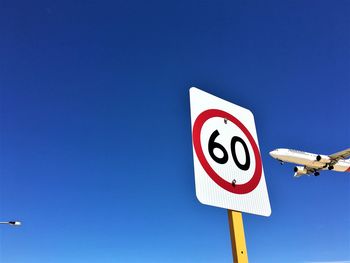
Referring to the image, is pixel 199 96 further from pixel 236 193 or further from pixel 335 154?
pixel 335 154

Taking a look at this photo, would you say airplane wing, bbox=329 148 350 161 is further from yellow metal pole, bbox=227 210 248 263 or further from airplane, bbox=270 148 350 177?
yellow metal pole, bbox=227 210 248 263

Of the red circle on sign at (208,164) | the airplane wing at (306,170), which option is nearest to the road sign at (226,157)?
the red circle on sign at (208,164)

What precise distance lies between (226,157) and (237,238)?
90cm

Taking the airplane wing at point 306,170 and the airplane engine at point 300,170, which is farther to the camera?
the airplane engine at point 300,170

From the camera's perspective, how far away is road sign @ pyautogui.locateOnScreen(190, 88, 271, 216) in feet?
10.6

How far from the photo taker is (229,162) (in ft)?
11.6

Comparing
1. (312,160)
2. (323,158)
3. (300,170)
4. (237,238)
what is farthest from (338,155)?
(237,238)

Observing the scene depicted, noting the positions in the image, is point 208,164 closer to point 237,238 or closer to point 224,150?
point 224,150

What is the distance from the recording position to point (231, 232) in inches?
123

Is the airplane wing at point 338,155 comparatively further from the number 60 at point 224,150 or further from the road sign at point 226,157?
the number 60 at point 224,150

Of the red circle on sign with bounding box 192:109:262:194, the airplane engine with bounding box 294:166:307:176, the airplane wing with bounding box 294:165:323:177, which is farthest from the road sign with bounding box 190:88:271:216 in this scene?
the airplane wing with bounding box 294:165:323:177

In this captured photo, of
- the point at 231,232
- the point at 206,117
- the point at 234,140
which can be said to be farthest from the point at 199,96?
the point at 231,232

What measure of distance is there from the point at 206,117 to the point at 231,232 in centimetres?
136

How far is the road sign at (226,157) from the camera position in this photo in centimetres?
323
